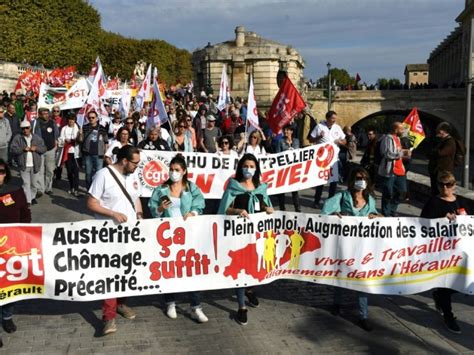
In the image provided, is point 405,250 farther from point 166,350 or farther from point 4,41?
point 4,41

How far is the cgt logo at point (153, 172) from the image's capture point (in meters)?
10.7

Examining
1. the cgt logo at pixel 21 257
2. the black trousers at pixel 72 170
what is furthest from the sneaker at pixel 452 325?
the black trousers at pixel 72 170

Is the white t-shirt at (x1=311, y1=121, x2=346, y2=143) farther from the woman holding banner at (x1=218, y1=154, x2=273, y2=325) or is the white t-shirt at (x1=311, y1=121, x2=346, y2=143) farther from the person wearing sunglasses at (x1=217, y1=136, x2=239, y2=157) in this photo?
the woman holding banner at (x1=218, y1=154, x2=273, y2=325)

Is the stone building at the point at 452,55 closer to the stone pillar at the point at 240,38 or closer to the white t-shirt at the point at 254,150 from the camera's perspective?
the stone pillar at the point at 240,38

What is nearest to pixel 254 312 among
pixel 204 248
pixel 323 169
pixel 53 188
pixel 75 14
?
pixel 204 248

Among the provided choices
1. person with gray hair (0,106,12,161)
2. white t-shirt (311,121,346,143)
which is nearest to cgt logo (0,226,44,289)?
white t-shirt (311,121,346,143)

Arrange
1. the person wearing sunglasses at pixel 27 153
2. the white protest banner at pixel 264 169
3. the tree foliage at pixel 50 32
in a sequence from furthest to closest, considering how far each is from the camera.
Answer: the tree foliage at pixel 50 32 < the person wearing sunglasses at pixel 27 153 < the white protest banner at pixel 264 169

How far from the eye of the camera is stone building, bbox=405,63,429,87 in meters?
154

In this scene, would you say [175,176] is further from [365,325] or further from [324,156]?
[324,156]

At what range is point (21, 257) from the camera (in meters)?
5.55

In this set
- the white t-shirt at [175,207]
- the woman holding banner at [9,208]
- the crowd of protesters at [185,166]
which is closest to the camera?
the woman holding banner at [9,208]

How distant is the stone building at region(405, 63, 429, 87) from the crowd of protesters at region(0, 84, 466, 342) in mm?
143749

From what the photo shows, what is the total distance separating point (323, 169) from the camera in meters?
11.0

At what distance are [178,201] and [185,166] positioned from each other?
1.26 feet
